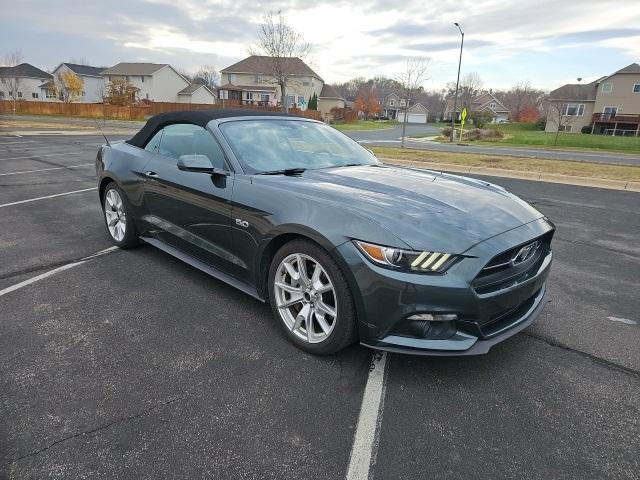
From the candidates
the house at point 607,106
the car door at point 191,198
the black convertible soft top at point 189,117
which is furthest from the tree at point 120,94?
the car door at point 191,198

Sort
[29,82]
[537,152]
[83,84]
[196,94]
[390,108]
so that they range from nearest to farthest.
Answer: [537,152], [196,94], [83,84], [29,82], [390,108]

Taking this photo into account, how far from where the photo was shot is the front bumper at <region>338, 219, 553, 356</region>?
2367mm

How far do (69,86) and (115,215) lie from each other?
72.5 metres

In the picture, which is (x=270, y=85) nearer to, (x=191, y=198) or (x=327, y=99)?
(x=327, y=99)

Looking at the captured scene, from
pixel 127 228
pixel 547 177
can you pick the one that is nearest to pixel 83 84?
pixel 547 177

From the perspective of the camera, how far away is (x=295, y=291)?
294cm

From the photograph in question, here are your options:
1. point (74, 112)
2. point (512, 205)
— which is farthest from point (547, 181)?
point (74, 112)

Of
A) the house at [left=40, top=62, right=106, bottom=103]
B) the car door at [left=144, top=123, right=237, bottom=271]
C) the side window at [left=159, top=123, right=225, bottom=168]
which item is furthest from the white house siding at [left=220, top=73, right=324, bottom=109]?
the car door at [left=144, top=123, right=237, bottom=271]

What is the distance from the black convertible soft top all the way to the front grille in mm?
2558

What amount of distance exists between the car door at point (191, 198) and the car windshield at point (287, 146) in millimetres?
190

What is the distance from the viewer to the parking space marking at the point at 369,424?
78.8 inches

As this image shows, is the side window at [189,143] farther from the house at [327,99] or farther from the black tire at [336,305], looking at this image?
the house at [327,99]

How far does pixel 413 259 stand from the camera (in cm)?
240

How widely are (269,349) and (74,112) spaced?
52590mm
